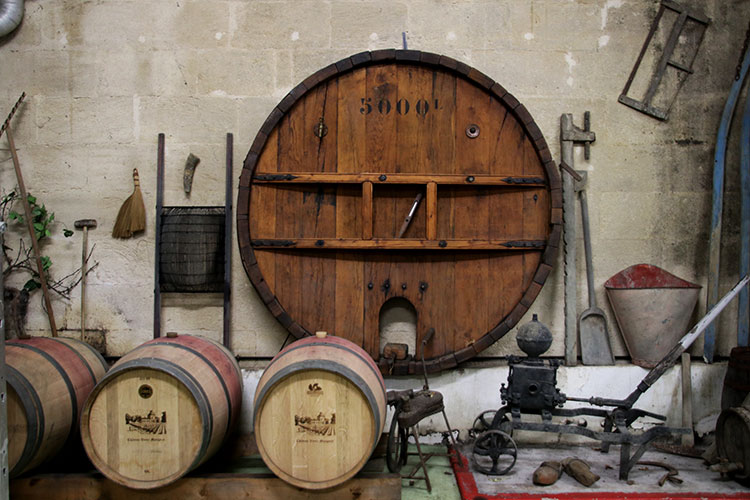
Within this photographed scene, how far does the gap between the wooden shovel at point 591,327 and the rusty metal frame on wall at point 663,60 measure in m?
0.65

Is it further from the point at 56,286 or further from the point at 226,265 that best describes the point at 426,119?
the point at 56,286

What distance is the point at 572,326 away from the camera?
354 cm

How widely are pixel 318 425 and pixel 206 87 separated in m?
2.20

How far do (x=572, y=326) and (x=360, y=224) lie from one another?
1.43 meters

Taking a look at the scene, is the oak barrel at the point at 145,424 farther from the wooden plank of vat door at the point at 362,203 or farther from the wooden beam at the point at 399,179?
the wooden beam at the point at 399,179

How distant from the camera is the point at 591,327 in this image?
358 cm

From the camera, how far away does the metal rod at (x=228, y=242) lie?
11.4ft

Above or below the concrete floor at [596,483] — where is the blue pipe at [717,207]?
above

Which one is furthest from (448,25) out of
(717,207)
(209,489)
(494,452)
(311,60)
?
(209,489)

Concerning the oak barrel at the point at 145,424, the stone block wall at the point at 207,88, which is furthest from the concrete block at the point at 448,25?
the oak barrel at the point at 145,424

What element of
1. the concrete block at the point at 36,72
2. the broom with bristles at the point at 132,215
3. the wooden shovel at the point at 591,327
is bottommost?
the wooden shovel at the point at 591,327

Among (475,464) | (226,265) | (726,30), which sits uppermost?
(726,30)

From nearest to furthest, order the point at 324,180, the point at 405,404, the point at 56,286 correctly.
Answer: the point at 405,404 → the point at 324,180 → the point at 56,286

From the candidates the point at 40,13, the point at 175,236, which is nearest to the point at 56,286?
the point at 175,236
